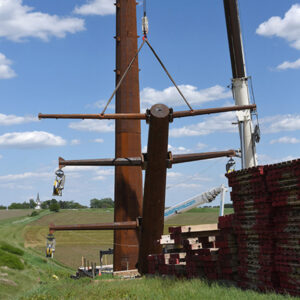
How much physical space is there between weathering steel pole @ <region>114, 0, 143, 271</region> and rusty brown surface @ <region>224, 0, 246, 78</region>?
412cm

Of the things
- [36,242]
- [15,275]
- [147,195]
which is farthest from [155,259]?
[36,242]

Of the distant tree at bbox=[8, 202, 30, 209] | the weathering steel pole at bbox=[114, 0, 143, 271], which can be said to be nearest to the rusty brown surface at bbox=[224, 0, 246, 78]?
the weathering steel pole at bbox=[114, 0, 143, 271]

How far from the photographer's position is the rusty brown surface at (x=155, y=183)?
41.9 ft

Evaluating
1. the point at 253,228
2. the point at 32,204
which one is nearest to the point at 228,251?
the point at 253,228

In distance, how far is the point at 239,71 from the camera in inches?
780

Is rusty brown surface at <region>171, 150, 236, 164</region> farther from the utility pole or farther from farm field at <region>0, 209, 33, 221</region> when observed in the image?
farm field at <region>0, 209, 33, 221</region>

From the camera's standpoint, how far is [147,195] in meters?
14.0

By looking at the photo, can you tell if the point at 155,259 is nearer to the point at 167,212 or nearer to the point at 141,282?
the point at 141,282

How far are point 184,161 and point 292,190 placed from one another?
24.3 feet

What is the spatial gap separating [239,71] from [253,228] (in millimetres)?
11102

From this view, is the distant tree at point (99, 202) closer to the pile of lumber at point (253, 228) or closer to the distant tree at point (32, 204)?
the distant tree at point (32, 204)

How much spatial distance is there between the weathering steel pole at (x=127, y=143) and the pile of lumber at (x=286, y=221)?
988 cm

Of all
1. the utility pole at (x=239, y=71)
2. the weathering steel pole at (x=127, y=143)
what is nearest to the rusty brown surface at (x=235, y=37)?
the utility pole at (x=239, y=71)

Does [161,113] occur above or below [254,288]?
above
